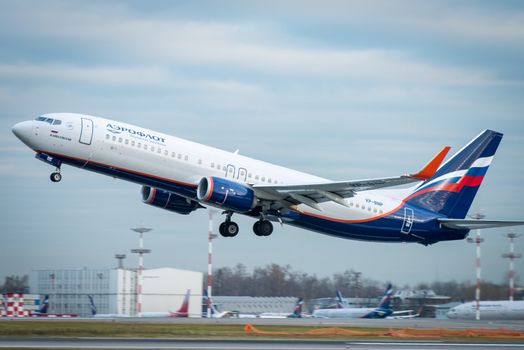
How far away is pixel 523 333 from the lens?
154 feet

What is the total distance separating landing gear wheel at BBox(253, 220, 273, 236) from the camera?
48.3 metres

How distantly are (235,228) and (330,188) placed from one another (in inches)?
266

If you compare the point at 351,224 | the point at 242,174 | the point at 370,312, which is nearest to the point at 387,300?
the point at 370,312

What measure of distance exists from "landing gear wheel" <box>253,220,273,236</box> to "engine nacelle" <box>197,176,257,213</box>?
2.74 metres

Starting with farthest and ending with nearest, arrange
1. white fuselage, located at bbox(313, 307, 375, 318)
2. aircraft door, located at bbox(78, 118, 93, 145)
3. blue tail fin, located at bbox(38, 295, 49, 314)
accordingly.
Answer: blue tail fin, located at bbox(38, 295, 49, 314) < white fuselage, located at bbox(313, 307, 375, 318) < aircraft door, located at bbox(78, 118, 93, 145)

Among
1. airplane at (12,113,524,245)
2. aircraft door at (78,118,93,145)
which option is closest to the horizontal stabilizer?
airplane at (12,113,524,245)

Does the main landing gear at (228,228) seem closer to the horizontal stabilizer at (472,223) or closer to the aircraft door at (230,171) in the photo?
the aircraft door at (230,171)

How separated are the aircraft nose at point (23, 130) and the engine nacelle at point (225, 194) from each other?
9.42m

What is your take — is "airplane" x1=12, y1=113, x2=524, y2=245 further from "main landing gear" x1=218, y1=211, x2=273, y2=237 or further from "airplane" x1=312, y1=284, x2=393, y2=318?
"airplane" x1=312, y1=284, x2=393, y2=318

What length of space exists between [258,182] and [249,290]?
87754 millimetres

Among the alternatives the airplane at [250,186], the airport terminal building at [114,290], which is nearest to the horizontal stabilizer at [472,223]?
the airplane at [250,186]

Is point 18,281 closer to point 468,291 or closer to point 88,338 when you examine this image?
point 468,291

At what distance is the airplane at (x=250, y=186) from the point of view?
4434cm

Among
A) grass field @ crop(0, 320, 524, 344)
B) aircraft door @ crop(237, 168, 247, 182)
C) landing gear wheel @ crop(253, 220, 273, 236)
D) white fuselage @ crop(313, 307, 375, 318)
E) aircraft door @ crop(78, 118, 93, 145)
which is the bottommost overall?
grass field @ crop(0, 320, 524, 344)
